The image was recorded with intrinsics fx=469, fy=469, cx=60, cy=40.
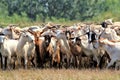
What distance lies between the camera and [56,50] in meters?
19.6

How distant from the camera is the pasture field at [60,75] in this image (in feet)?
49.8

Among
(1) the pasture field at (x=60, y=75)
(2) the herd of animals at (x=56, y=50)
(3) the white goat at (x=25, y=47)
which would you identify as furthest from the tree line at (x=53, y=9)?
(1) the pasture field at (x=60, y=75)

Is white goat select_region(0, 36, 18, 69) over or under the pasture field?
over

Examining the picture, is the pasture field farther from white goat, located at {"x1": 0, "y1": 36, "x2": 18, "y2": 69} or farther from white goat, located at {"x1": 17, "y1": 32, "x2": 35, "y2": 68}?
white goat, located at {"x1": 17, "y1": 32, "x2": 35, "y2": 68}

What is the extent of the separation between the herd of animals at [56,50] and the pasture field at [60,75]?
5.20 ft

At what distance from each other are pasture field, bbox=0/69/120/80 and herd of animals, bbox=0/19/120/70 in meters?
1.58

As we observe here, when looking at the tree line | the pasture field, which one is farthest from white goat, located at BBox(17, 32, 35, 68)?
the tree line

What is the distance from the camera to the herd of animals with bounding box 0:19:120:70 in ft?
62.2

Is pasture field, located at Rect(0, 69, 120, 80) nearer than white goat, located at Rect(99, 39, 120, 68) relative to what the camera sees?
Yes

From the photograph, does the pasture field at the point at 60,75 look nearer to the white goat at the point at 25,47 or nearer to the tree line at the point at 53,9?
the white goat at the point at 25,47

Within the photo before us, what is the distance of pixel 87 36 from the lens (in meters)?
19.7

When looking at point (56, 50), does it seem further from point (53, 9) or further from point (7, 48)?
point (53, 9)

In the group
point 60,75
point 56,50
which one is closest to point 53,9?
point 56,50

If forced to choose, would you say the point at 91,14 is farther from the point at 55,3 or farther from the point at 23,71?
the point at 23,71
